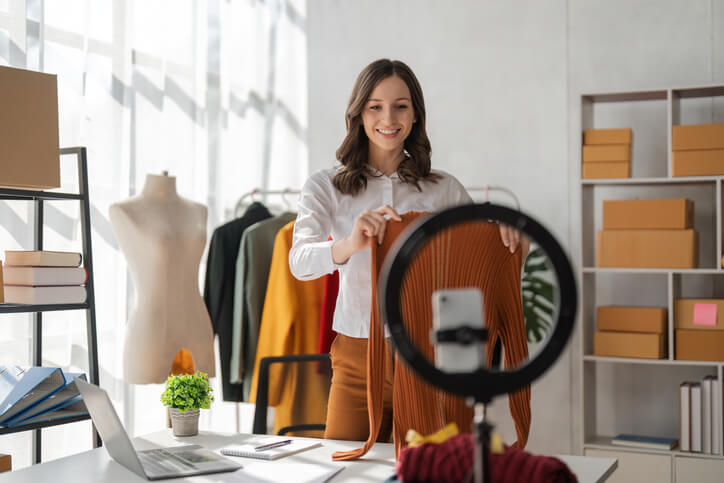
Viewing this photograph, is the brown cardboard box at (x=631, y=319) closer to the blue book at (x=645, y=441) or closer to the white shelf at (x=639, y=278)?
the white shelf at (x=639, y=278)

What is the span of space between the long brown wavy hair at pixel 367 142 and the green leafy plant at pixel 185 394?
2.11 feet

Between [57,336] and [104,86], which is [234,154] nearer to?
[104,86]

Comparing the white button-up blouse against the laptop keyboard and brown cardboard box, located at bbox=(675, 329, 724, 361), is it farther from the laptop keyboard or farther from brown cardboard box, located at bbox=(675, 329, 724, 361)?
brown cardboard box, located at bbox=(675, 329, 724, 361)

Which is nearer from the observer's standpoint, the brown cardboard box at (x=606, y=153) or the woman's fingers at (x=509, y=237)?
the woman's fingers at (x=509, y=237)

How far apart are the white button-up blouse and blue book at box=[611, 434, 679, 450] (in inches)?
77.9

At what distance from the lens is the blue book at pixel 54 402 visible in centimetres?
207

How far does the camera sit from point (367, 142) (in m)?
2.09

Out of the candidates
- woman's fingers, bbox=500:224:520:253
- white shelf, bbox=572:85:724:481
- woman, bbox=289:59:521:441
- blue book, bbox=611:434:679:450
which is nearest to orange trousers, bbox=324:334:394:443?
woman, bbox=289:59:521:441

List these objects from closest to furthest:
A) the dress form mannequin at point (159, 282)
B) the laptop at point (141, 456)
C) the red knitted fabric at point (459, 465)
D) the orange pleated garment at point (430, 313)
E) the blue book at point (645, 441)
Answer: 1. the red knitted fabric at point (459, 465)
2. the orange pleated garment at point (430, 313)
3. the laptop at point (141, 456)
4. the dress form mannequin at point (159, 282)
5. the blue book at point (645, 441)

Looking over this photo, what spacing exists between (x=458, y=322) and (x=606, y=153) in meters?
2.89

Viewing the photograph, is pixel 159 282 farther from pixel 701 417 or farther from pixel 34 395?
pixel 701 417

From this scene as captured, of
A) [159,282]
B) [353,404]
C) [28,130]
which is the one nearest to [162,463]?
[353,404]

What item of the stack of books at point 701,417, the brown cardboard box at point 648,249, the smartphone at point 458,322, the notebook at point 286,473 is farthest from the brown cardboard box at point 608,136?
the smartphone at point 458,322

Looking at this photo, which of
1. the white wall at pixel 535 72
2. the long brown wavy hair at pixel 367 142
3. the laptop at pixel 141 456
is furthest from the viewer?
the white wall at pixel 535 72
